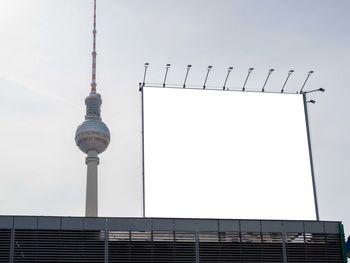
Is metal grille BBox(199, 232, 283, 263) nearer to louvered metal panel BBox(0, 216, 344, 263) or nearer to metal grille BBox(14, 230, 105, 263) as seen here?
louvered metal panel BBox(0, 216, 344, 263)

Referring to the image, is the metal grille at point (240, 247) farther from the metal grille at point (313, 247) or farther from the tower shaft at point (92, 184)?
the tower shaft at point (92, 184)

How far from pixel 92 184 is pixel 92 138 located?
1608cm

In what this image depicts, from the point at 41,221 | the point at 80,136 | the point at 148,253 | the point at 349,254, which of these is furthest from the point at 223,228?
the point at 80,136

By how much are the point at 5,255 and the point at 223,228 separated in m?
16.9

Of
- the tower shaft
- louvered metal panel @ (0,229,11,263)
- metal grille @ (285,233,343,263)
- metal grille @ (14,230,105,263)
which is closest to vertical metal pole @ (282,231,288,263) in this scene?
metal grille @ (285,233,343,263)

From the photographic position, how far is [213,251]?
50.2 metres

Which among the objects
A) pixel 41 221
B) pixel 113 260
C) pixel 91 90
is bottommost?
pixel 113 260

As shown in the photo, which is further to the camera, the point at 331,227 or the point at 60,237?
the point at 331,227

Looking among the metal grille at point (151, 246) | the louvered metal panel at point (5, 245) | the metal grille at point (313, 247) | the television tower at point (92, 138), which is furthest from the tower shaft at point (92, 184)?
the metal grille at point (313, 247)

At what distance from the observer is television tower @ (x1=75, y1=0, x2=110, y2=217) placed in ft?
584

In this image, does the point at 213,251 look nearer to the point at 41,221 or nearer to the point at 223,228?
the point at 223,228

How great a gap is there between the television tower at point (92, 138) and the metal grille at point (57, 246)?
127931 mm

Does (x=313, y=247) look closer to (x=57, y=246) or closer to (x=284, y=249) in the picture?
(x=284, y=249)

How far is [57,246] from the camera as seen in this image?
→ 48.7 m
